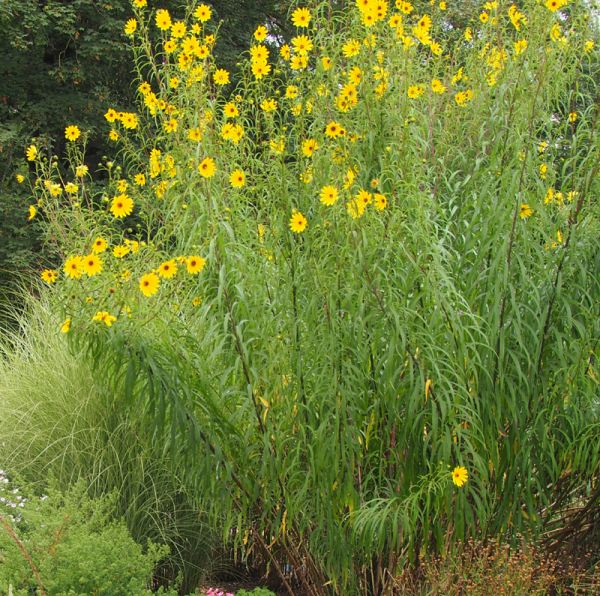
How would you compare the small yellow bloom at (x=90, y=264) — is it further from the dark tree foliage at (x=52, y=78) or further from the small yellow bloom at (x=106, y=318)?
the dark tree foliage at (x=52, y=78)

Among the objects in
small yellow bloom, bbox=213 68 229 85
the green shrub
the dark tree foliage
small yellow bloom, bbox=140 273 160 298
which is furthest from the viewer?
the dark tree foliage

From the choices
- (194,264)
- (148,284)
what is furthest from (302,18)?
(148,284)

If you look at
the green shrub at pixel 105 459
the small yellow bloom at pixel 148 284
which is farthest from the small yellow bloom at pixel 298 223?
the green shrub at pixel 105 459

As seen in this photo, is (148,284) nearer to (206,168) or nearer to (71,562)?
(206,168)

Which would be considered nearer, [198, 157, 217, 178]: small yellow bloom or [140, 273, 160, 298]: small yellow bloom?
[140, 273, 160, 298]: small yellow bloom

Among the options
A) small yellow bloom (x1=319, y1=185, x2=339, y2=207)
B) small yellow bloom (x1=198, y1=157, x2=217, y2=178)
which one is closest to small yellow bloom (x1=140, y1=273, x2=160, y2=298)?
small yellow bloom (x1=198, y1=157, x2=217, y2=178)

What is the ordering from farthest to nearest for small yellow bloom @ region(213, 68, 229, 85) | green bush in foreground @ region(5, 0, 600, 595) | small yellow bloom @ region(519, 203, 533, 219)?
1. small yellow bloom @ region(213, 68, 229, 85)
2. small yellow bloom @ region(519, 203, 533, 219)
3. green bush in foreground @ region(5, 0, 600, 595)

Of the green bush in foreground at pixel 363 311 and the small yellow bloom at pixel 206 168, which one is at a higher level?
the small yellow bloom at pixel 206 168

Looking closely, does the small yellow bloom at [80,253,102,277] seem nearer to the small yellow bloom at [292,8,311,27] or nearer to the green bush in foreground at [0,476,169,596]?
the green bush in foreground at [0,476,169,596]

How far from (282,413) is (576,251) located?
1.16m

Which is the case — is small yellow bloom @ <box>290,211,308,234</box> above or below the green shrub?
above

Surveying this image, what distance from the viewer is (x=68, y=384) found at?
4.43 metres

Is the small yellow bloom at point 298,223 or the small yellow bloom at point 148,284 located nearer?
the small yellow bloom at point 148,284

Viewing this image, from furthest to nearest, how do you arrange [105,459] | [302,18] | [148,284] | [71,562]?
[105,459]
[302,18]
[71,562]
[148,284]
